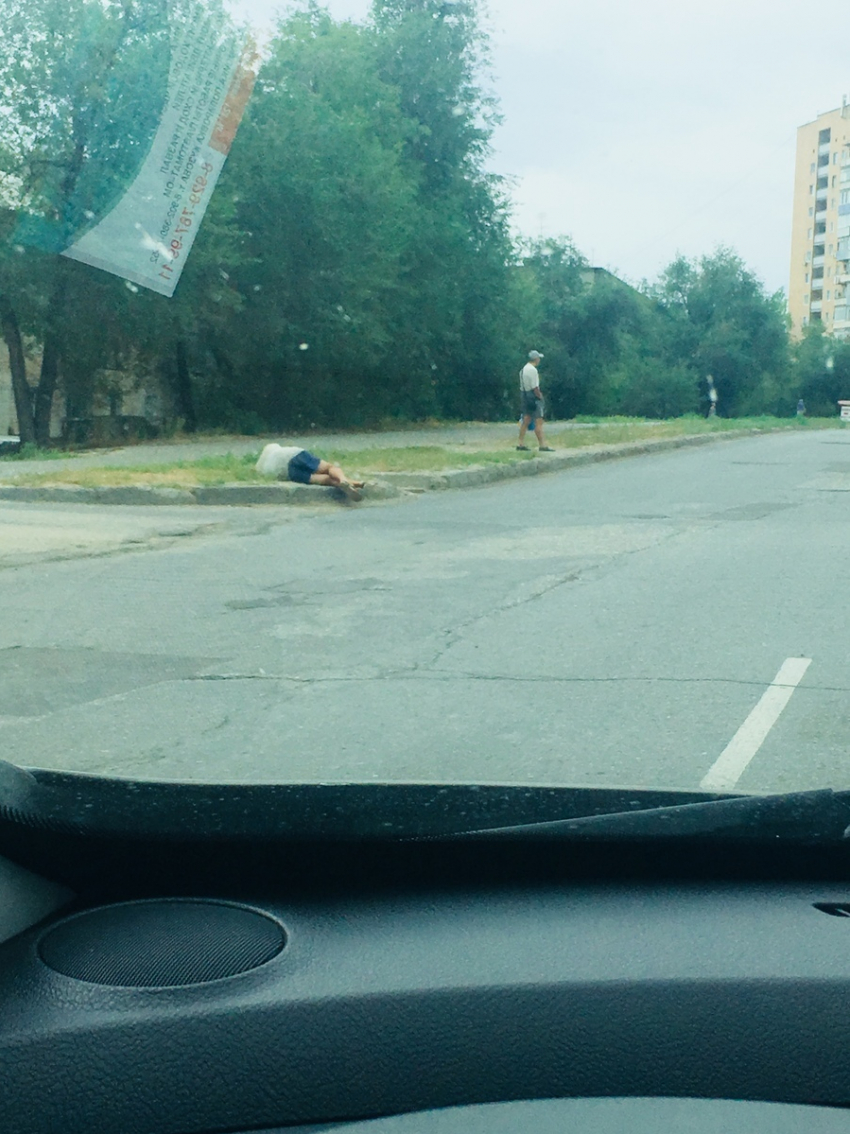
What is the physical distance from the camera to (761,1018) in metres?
1.73

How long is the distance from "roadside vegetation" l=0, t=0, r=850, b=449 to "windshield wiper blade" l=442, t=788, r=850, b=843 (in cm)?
→ 2336

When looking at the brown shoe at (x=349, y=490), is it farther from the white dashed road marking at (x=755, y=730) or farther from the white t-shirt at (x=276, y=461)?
the white dashed road marking at (x=755, y=730)

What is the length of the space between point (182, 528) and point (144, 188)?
41.5 ft

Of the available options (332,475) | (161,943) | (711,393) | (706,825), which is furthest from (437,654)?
(711,393)

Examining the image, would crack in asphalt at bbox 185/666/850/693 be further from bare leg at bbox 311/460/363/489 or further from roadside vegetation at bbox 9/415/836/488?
roadside vegetation at bbox 9/415/836/488

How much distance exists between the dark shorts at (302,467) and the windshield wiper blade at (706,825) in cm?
1376

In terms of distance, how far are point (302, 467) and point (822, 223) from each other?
136 meters

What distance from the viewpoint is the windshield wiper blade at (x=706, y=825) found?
2123 mm

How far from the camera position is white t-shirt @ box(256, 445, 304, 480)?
53.6 ft

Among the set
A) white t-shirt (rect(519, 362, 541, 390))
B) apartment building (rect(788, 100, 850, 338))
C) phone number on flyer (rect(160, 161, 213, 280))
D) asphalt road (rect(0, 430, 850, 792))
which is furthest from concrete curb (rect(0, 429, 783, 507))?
apartment building (rect(788, 100, 850, 338))

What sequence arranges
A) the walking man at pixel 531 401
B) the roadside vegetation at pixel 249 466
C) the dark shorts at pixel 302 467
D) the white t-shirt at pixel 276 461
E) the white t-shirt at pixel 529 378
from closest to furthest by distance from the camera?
the dark shorts at pixel 302 467
the roadside vegetation at pixel 249 466
the white t-shirt at pixel 276 461
the white t-shirt at pixel 529 378
the walking man at pixel 531 401

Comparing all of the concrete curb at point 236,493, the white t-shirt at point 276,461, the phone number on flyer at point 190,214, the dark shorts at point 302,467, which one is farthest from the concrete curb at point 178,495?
the phone number on flyer at point 190,214

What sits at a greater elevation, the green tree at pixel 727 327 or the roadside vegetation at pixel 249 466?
the green tree at pixel 727 327

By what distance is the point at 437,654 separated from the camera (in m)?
6.80
